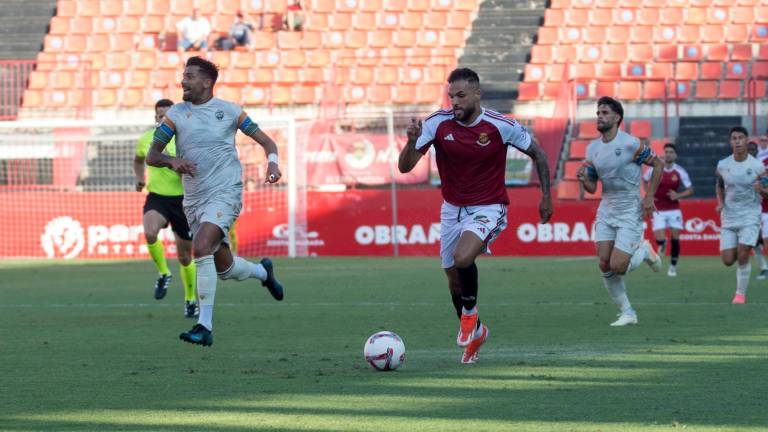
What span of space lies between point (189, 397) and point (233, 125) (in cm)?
371

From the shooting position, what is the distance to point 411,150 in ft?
31.3

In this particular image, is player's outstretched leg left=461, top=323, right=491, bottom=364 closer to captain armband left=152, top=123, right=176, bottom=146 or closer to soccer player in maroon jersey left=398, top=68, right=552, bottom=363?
soccer player in maroon jersey left=398, top=68, right=552, bottom=363

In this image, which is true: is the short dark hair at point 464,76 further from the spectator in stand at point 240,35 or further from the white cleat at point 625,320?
the spectator in stand at point 240,35

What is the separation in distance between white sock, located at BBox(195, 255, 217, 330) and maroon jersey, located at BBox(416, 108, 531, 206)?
2.01 meters

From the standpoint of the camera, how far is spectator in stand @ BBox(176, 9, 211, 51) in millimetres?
33594

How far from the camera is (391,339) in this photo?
353 inches

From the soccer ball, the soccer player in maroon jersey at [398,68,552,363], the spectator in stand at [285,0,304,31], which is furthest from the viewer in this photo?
the spectator in stand at [285,0,304,31]

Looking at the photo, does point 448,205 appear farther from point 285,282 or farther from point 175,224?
point 285,282

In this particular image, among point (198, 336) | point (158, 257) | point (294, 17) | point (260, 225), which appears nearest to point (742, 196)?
point (158, 257)

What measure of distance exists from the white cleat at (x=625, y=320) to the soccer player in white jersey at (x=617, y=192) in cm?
7

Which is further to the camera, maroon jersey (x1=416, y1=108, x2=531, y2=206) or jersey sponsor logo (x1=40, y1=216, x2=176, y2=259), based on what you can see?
jersey sponsor logo (x1=40, y1=216, x2=176, y2=259)

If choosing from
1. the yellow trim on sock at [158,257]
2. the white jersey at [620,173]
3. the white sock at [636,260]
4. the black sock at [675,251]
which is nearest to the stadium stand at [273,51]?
the black sock at [675,251]

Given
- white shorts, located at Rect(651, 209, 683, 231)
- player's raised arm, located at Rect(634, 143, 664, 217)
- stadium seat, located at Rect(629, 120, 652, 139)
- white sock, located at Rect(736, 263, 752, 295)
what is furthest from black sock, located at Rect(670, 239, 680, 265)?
player's raised arm, located at Rect(634, 143, 664, 217)

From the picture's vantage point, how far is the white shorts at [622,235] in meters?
13.1
